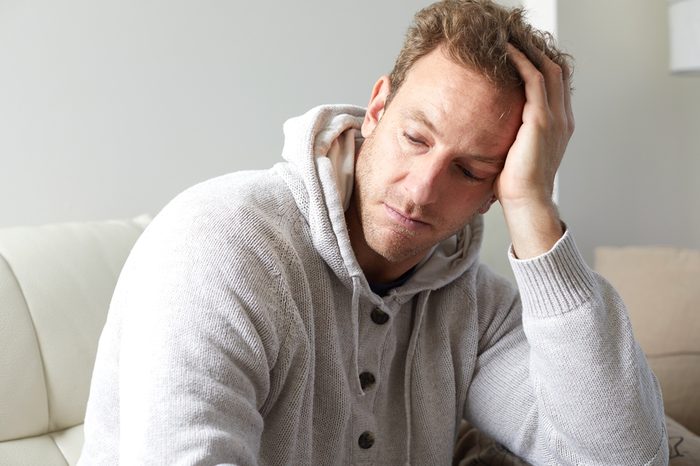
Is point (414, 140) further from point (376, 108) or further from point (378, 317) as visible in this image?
point (378, 317)

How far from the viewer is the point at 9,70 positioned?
1.79m

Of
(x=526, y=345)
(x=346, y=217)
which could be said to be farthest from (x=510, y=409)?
(x=346, y=217)

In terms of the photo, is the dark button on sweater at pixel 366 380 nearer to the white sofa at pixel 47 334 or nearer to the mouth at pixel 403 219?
the mouth at pixel 403 219

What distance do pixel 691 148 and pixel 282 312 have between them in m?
1.85

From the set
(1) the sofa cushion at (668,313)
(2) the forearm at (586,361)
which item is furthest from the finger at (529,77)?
(1) the sofa cushion at (668,313)

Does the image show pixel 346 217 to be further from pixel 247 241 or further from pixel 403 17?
pixel 403 17

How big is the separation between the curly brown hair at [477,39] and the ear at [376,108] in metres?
0.02

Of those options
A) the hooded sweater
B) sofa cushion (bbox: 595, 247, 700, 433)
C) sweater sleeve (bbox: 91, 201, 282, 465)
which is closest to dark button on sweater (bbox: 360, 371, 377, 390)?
the hooded sweater

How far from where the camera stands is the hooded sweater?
1.03m

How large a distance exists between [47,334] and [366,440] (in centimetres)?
59

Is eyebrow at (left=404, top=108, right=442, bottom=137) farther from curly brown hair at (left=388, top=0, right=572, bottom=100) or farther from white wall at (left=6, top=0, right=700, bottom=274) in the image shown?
white wall at (left=6, top=0, right=700, bottom=274)

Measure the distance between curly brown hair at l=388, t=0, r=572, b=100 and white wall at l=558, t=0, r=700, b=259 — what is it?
1.04 m

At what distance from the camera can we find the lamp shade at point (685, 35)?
87.9 inches

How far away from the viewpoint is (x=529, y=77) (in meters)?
1.32
